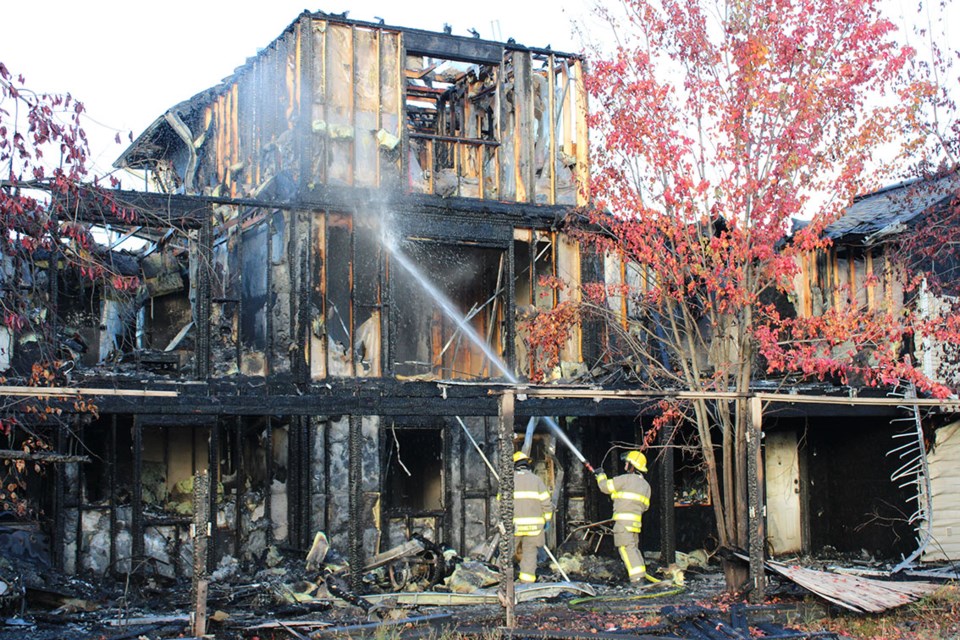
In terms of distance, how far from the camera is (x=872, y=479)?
19.7 m

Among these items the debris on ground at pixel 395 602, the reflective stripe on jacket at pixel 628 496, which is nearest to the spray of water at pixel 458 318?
the reflective stripe on jacket at pixel 628 496

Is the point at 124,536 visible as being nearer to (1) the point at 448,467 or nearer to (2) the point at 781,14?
(1) the point at 448,467

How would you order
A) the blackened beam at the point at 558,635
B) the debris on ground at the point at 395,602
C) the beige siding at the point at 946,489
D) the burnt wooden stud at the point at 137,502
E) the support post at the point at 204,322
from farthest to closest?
the beige siding at the point at 946,489, the support post at the point at 204,322, the burnt wooden stud at the point at 137,502, the debris on ground at the point at 395,602, the blackened beam at the point at 558,635

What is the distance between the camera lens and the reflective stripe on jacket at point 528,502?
1517cm

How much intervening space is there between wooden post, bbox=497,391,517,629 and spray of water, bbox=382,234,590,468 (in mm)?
5414

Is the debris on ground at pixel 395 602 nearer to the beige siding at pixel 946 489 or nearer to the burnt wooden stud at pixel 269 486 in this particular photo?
the burnt wooden stud at pixel 269 486

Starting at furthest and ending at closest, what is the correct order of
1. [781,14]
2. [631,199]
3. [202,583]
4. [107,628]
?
1. [631,199]
2. [781,14]
3. [107,628]
4. [202,583]

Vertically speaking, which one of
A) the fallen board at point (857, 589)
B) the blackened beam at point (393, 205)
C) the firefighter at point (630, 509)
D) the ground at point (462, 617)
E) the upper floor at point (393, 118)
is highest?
the upper floor at point (393, 118)

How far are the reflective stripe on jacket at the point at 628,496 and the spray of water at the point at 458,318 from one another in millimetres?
1498

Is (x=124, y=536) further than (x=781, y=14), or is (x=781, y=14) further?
(x=124, y=536)

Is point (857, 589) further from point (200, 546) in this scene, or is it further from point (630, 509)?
point (200, 546)

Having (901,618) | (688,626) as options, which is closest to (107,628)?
(688,626)

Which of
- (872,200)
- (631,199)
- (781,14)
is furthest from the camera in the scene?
(872,200)

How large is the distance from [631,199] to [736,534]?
4958mm
